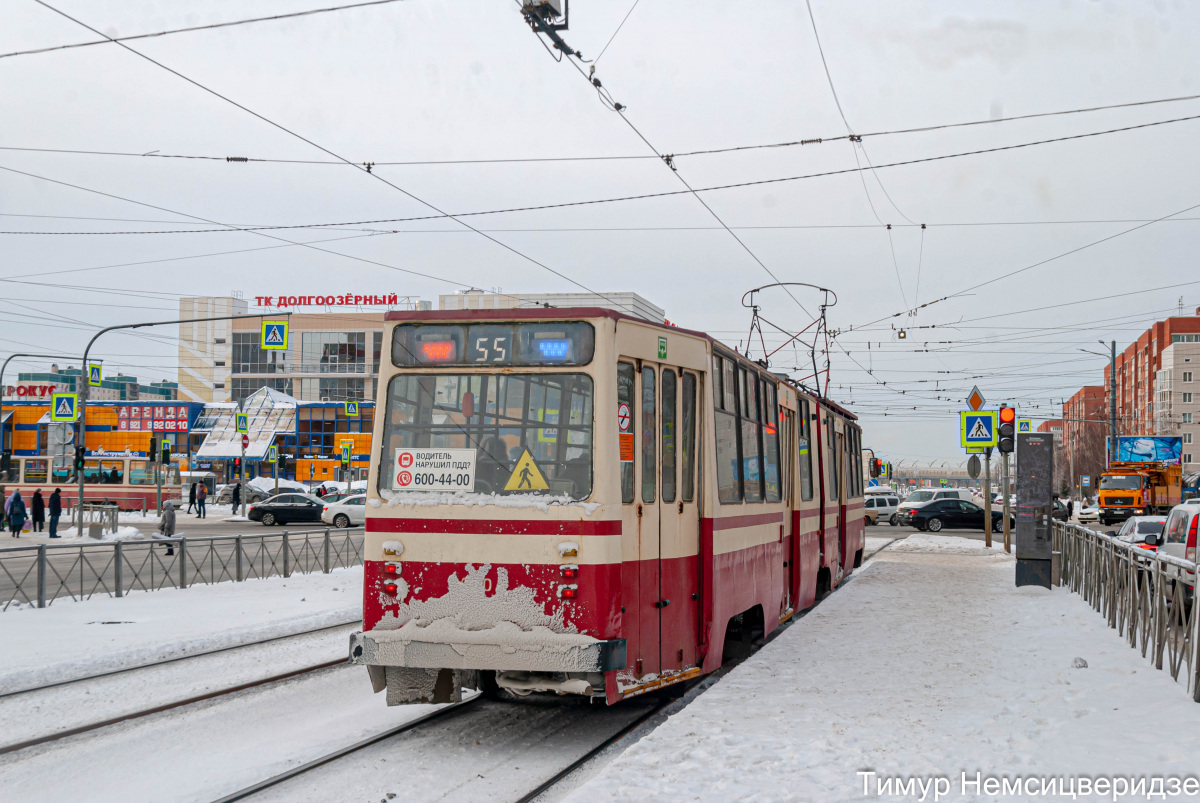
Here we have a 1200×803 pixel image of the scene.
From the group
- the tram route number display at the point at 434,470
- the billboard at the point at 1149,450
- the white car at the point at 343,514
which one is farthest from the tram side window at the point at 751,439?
the billboard at the point at 1149,450

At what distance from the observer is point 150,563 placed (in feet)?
55.8

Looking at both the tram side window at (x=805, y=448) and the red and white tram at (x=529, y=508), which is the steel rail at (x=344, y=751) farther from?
the tram side window at (x=805, y=448)

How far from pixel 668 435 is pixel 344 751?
3.29 meters

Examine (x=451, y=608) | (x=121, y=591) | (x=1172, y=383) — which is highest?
(x=1172, y=383)

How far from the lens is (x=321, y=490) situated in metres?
56.9

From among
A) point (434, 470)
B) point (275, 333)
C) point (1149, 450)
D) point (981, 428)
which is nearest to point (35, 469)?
point (275, 333)

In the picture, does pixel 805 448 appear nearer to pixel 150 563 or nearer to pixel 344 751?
pixel 344 751

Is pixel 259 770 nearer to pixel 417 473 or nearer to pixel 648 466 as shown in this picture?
pixel 417 473

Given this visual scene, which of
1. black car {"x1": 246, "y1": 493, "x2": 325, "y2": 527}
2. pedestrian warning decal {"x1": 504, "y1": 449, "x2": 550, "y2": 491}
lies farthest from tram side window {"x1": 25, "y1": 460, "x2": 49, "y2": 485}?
pedestrian warning decal {"x1": 504, "y1": 449, "x2": 550, "y2": 491}

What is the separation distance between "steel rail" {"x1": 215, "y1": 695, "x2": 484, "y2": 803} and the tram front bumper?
1.85ft

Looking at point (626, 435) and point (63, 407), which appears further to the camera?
point (63, 407)

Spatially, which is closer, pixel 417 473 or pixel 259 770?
pixel 259 770

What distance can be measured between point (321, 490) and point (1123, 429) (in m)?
91.6

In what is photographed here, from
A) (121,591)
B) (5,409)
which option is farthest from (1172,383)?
(121,591)
